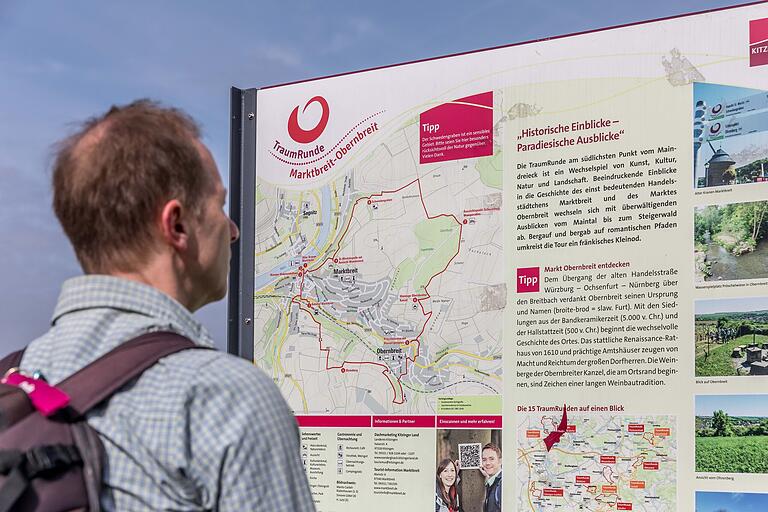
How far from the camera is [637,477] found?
3.77 meters

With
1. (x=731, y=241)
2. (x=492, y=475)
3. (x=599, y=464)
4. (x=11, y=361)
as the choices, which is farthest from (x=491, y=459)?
(x=11, y=361)

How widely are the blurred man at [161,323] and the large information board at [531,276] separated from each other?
8.35 feet

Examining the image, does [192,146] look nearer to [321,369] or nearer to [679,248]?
[679,248]

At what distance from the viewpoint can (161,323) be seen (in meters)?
1.45

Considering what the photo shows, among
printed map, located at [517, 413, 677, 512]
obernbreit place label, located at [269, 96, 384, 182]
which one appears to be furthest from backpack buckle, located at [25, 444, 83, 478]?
obernbreit place label, located at [269, 96, 384, 182]

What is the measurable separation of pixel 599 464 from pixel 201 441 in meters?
2.78

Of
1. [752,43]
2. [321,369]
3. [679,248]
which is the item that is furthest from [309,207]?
[752,43]

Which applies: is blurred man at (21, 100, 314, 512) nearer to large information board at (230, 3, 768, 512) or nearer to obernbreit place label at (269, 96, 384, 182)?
large information board at (230, 3, 768, 512)

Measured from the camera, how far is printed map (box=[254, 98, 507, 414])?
423 cm

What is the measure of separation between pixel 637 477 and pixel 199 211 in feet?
8.80

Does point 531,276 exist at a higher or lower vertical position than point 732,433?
higher

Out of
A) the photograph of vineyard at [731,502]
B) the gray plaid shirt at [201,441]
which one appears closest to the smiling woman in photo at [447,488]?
the photograph of vineyard at [731,502]

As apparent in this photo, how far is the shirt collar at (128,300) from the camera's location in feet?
4.85

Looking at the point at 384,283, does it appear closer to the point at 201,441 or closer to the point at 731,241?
the point at 731,241
